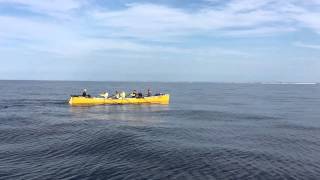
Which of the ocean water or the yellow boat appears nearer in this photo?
the ocean water

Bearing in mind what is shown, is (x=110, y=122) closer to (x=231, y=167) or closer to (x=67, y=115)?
(x=67, y=115)

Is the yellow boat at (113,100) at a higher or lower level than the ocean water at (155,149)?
higher

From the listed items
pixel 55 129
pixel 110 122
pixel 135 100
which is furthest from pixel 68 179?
pixel 135 100

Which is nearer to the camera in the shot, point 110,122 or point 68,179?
point 68,179

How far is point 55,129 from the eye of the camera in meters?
41.8

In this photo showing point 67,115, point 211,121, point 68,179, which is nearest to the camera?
point 68,179

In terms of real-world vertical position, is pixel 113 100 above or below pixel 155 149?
above

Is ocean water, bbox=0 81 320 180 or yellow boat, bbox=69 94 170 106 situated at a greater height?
yellow boat, bbox=69 94 170 106

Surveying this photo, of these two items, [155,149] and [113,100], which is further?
[113,100]

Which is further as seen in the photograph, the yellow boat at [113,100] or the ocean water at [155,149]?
the yellow boat at [113,100]

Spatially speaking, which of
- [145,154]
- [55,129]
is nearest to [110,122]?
[55,129]

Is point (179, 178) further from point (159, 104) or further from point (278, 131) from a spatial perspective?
point (159, 104)

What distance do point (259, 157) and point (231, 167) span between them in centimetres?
403

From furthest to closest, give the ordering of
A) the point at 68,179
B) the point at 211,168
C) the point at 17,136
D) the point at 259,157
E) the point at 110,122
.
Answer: the point at 110,122 → the point at 17,136 → the point at 259,157 → the point at 211,168 → the point at 68,179
